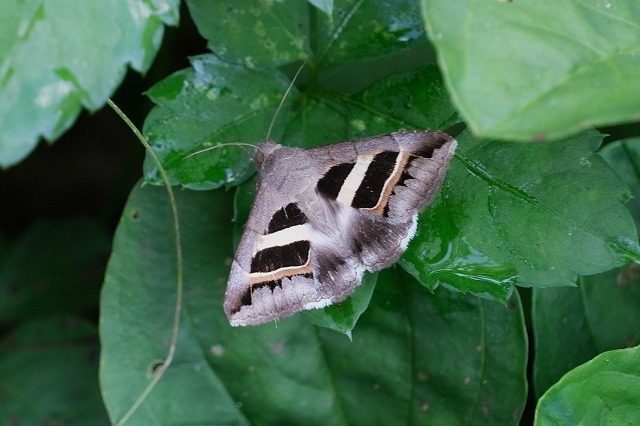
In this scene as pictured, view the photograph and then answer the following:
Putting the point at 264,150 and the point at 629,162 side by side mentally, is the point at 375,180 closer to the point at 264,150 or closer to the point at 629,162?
the point at 264,150

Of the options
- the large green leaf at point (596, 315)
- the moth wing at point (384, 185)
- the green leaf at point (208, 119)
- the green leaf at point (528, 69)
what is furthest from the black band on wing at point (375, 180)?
the large green leaf at point (596, 315)

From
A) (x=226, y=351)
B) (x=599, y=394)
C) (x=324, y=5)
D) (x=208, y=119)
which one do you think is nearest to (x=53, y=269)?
(x=226, y=351)

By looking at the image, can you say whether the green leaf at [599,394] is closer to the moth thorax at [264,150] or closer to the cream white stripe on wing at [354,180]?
the cream white stripe on wing at [354,180]

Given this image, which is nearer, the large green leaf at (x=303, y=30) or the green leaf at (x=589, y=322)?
the large green leaf at (x=303, y=30)

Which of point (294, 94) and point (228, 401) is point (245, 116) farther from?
point (228, 401)

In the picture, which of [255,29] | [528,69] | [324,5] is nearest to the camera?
[528,69]


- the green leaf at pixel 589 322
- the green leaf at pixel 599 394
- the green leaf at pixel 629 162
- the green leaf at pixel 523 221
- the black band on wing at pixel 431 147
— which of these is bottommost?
the green leaf at pixel 589 322

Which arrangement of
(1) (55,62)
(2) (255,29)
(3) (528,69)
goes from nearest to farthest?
(3) (528,69)
(1) (55,62)
(2) (255,29)

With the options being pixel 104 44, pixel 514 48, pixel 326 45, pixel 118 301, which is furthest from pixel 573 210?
pixel 118 301
